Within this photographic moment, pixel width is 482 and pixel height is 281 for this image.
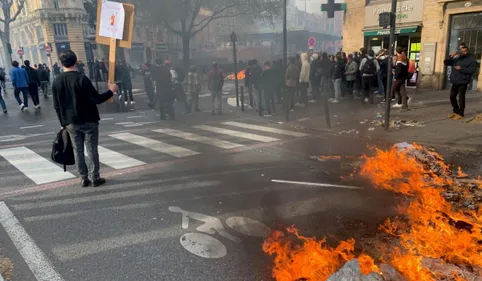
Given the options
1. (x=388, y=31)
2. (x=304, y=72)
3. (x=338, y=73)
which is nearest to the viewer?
(x=304, y=72)

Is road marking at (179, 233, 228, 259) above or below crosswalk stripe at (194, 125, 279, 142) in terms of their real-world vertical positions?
below

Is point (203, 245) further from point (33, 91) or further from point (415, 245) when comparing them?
point (33, 91)

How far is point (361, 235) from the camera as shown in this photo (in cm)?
357

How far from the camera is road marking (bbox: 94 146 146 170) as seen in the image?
6.13 m

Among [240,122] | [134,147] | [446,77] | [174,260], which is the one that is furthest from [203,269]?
[446,77]

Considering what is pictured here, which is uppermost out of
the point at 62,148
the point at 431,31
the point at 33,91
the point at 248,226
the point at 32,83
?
the point at 431,31

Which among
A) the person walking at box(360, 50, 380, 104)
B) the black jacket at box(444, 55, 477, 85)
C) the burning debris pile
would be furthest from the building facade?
the burning debris pile

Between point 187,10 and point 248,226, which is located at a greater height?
point 187,10

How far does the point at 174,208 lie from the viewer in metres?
4.32

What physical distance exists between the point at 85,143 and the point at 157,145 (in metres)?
2.71

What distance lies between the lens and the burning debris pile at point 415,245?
258 centimetres

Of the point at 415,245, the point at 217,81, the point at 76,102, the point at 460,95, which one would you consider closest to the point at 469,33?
the point at 460,95

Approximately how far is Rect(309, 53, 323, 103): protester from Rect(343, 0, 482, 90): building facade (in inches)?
198

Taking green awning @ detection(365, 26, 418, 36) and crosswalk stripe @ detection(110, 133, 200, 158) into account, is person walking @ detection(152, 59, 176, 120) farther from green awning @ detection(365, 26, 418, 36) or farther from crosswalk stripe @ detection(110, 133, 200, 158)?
green awning @ detection(365, 26, 418, 36)
